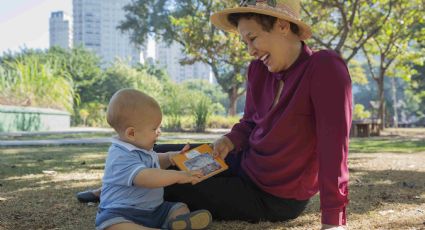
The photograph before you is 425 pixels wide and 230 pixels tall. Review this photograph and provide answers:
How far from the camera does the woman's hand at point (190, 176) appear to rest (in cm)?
200

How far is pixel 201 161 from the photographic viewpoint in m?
2.23

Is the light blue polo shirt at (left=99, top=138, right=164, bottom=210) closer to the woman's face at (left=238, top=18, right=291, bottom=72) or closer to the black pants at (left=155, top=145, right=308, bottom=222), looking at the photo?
the black pants at (left=155, top=145, right=308, bottom=222)

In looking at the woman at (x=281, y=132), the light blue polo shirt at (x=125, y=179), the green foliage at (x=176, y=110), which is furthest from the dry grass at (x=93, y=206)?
the green foliage at (x=176, y=110)

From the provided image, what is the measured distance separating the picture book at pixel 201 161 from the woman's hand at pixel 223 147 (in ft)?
0.10

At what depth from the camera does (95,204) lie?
2.90 metres

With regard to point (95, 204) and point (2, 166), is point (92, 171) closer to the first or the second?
point (2, 166)

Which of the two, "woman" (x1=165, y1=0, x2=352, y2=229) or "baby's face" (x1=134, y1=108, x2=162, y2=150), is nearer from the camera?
"woman" (x1=165, y1=0, x2=352, y2=229)

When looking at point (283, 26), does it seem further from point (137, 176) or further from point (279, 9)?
point (137, 176)

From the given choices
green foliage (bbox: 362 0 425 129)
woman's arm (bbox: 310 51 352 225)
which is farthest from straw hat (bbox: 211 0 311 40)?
green foliage (bbox: 362 0 425 129)

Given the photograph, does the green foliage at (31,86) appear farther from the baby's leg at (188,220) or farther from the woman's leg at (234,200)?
the baby's leg at (188,220)

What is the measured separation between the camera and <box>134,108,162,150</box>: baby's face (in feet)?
6.75

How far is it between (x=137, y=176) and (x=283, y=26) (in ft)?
2.92

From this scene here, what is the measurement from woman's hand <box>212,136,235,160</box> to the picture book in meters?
0.03

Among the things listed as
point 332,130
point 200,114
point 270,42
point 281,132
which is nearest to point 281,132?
point 281,132
